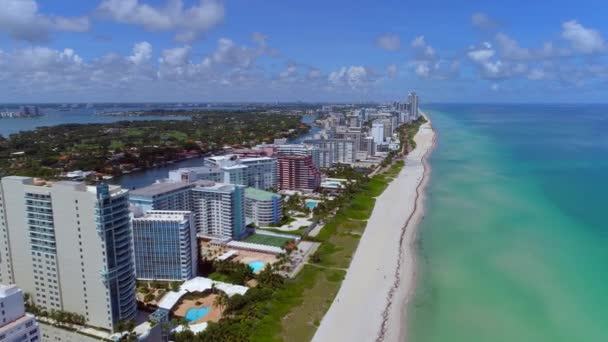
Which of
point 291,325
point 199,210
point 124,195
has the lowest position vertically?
point 291,325

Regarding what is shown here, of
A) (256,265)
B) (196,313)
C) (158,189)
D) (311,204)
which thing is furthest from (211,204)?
(311,204)

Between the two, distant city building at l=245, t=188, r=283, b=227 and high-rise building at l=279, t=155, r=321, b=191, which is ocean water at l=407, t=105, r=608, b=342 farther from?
high-rise building at l=279, t=155, r=321, b=191

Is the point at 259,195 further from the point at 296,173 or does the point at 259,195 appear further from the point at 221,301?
the point at 221,301

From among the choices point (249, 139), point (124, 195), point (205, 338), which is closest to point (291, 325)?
point (205, 338)

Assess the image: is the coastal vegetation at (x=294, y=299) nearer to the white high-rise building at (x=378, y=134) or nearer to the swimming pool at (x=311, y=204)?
the swimming pool at (x=311, y=204)

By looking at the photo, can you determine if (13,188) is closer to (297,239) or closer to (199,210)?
(199,210)

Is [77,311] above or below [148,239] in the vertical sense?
below

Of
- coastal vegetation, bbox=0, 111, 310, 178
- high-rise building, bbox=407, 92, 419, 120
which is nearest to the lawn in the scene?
coastal vegetation, bbox=0, 111, 310, 178

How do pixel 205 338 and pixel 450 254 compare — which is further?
pixel 450 254
